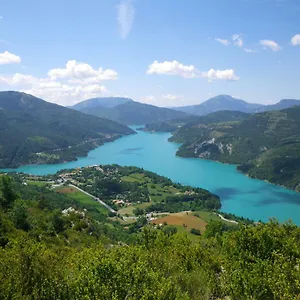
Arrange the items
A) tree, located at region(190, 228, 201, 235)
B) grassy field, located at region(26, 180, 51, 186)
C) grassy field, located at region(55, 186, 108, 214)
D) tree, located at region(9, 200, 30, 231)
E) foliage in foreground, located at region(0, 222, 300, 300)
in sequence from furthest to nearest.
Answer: grassy field, located at region(26, 180, 51, 186) < grassy field, located at region(55, 186, 108, 214) < tree, located at region(190, 228, 201, 235) < tree, located at region(9, 200, 30, 231) < foliage in foreground, located at region(0, 222, 300, 300)

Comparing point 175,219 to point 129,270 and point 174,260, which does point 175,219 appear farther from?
point 129,270

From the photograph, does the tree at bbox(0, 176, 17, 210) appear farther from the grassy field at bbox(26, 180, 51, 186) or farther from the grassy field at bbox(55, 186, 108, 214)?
the grassy field at bbox(26, 180, 51, 186)

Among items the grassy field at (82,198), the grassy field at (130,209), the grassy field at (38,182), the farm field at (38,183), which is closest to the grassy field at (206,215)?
the grassy field at (130,209)

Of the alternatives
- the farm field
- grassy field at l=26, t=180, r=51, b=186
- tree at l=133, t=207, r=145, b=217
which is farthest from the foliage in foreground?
grassy field at l=26, t=180, r=51, b=186

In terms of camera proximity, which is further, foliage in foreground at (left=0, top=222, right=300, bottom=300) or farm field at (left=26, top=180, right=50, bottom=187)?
farm field at (left=26, top=180, right=50, bottom=187)

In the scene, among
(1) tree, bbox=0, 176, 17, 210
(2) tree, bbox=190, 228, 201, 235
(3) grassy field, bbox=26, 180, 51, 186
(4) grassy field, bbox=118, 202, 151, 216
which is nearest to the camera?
(1) tree, bbox=0, 176, 17, 210

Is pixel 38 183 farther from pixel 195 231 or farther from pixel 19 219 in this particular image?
pixel 19 219

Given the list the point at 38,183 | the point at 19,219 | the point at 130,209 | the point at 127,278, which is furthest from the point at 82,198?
the point at 127,278

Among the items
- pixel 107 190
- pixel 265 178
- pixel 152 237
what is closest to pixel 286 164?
pixel 265 178
